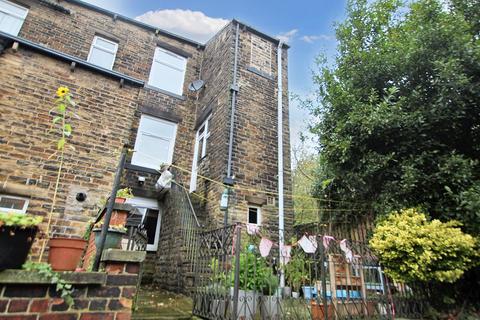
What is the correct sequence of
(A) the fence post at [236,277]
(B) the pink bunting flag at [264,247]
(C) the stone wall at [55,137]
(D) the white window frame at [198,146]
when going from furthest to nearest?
(D) the white window frame at [198,146]
(C) the stone wall at [55,137]
(B) the pink bunting flag at [264,247]
(A) the fence post at [236,277]

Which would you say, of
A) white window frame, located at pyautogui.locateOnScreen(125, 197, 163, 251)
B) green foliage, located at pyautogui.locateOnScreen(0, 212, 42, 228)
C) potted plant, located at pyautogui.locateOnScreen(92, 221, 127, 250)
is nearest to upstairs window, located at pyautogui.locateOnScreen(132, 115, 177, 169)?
white window frame, located at pyautogui.locateOnScreen(125, 197, 163, 251)

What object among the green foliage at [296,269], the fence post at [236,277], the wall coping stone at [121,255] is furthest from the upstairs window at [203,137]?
the wall coping stone at [121,255]

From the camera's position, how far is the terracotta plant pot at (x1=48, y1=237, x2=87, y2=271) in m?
2.10

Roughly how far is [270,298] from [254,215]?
10.3 feet

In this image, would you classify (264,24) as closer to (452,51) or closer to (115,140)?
(452,51)

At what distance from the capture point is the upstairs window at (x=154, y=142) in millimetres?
8453

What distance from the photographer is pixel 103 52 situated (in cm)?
933

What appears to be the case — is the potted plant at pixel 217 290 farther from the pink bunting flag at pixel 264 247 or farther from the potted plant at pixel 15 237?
the potted plant at pixel 15 237

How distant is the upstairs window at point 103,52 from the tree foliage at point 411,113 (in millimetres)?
7689

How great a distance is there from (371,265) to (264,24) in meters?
9.07

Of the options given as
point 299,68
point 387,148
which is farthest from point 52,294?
point 299,68

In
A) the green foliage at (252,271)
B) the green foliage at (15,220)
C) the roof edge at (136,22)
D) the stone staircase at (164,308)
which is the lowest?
the stone staircase at (164,308)

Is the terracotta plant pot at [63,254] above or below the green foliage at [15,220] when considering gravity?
below

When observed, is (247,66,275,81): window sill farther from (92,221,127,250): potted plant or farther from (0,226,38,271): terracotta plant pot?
(0,226,38,271): terracotta plant pot
